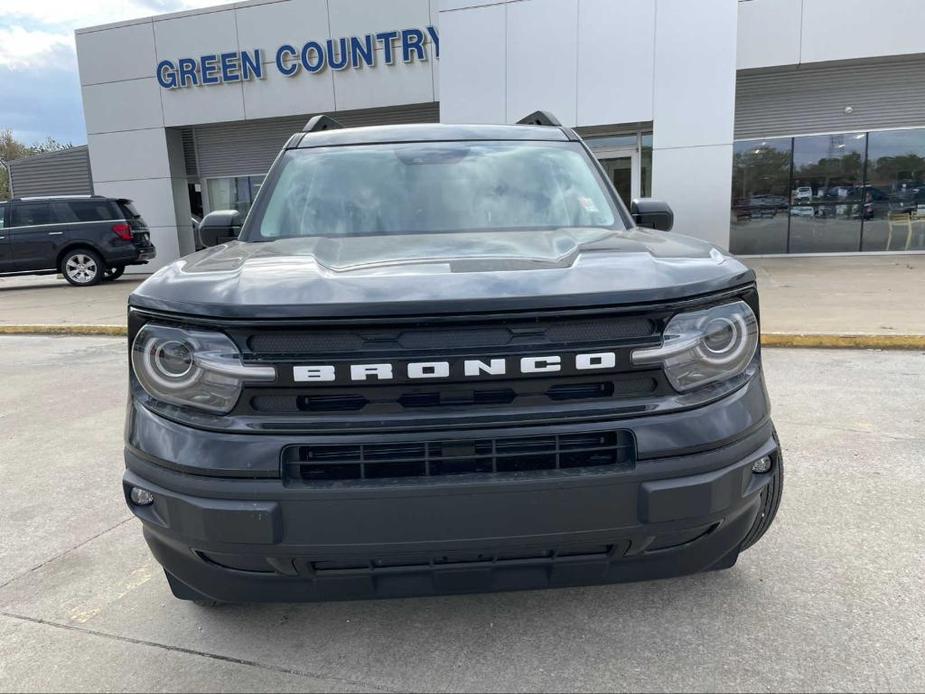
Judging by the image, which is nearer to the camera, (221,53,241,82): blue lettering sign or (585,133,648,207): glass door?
(585,133,648,207): glass door

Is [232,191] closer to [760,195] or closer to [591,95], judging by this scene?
[591,95]

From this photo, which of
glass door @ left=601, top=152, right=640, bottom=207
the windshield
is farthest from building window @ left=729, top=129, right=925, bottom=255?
the windshield

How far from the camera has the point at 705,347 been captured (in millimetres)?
1827

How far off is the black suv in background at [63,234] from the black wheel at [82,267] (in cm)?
2

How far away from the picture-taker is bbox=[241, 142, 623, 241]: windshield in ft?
9.28

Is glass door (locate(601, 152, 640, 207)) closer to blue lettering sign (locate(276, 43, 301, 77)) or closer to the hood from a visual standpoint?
blue lettering sign (locate(276, 43, 301, 77))

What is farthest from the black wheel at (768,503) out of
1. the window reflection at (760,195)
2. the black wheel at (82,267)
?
the black wheel at (82,267)

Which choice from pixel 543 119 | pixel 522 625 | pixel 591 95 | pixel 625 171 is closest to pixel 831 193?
pixel 625 171

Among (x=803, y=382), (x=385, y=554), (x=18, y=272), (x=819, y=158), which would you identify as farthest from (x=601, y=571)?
(x=18, y=272)

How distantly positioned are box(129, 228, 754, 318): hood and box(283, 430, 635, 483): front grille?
0.34 m

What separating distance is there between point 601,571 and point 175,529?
1160mm

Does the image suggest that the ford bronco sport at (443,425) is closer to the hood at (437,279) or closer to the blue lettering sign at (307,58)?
the hood at (437,279)

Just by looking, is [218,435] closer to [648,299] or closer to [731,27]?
[648,299]

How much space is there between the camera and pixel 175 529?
1.79 meters
